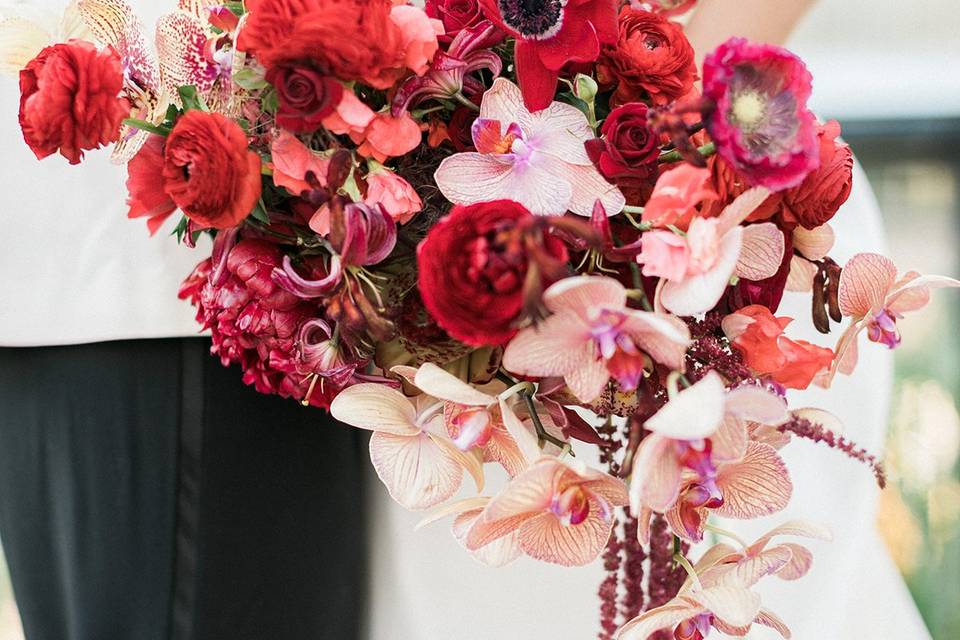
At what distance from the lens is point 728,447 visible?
37 centimetres

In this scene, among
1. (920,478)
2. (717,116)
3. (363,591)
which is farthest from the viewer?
(920,478)

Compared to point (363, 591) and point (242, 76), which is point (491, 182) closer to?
point (242, 76)

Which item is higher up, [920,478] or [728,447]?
[728,447]

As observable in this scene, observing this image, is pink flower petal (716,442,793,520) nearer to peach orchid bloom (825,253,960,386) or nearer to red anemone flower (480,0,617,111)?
peach orchid bloom (825,253,960,386)

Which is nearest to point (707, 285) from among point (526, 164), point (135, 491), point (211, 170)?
point (526, 164)

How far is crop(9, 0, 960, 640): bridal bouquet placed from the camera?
36 cm

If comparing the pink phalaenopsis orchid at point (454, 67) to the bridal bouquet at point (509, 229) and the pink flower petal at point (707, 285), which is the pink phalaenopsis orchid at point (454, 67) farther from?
the pink flower petal at point (707, 285)

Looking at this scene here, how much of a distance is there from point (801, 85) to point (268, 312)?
0.31 meters

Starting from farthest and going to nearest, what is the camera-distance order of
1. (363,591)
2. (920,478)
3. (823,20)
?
(823,20) < (920,478) < (363,591)

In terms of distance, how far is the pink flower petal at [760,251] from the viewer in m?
0.41

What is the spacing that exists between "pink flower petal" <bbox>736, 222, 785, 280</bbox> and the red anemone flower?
0.13 meters

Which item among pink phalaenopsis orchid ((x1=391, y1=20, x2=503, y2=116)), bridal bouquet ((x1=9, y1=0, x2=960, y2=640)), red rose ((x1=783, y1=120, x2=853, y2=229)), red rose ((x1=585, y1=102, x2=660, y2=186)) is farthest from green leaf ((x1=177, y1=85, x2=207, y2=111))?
red rose ((x1=783, y1=120, x2=853, y2=229))

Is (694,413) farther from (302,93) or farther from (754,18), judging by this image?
(754,18)

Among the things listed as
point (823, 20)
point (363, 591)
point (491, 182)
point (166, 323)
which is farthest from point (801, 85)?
point (823, 20)
